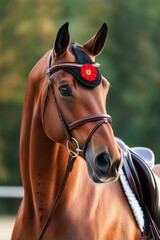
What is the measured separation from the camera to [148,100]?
49.9 ft

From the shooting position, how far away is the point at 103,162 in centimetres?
397

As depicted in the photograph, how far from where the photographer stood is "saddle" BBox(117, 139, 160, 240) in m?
4.76

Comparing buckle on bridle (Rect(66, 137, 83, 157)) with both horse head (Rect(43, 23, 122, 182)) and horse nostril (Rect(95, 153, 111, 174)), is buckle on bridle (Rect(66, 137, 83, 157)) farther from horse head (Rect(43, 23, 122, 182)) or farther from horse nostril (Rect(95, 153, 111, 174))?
horse nostril (Rect(95, 153, 111, 174))

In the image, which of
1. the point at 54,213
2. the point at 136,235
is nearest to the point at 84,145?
the point at 54,213

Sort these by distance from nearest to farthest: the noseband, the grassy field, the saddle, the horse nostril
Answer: the horse nostril < the noseband < the saddle < the grassy field

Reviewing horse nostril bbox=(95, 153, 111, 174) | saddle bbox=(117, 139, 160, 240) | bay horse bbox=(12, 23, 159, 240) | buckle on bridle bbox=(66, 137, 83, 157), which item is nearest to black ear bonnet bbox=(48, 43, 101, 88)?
bay horse bbox=(12, 23, 159, 240)

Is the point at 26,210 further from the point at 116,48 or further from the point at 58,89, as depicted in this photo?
the point at 116,48

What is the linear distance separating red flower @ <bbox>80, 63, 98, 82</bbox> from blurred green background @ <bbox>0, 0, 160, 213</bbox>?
34.4 ft

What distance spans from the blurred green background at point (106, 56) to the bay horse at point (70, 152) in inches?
401

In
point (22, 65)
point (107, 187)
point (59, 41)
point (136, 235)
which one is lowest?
point (136, 235)

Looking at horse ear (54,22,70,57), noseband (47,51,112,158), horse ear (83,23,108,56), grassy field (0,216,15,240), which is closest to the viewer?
noseband (47,51,112,158)

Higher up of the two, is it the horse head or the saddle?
the horse head

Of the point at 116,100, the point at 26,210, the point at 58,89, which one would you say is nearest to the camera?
the point at 58,89

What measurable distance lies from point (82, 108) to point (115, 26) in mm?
11678
